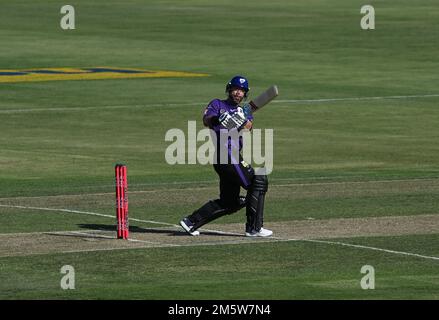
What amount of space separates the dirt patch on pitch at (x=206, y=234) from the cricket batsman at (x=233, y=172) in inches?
9.8

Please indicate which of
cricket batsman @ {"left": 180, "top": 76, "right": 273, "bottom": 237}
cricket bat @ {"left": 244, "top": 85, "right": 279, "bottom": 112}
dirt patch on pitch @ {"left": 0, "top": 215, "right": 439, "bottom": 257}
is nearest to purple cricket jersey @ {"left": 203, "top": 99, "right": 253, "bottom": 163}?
cricket batsman @ {"left": 180, "top": 76, "right": 273, "bottom": 237}

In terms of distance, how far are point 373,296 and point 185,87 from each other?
98.3 ft

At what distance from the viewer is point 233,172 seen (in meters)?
21.8

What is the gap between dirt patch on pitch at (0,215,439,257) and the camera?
2136 centimetres

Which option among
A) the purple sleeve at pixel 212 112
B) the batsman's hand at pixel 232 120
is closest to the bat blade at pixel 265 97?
the batsman's hand at pixel 232 120

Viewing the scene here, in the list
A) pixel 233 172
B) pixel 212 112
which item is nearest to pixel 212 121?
pixel 212 112

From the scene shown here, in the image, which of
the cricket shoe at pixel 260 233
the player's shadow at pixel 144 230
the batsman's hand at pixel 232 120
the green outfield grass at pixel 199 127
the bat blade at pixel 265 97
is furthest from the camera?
the player's shadow at pixel 144 230

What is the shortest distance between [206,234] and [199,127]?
1574cm

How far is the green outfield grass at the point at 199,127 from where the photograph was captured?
1930cm

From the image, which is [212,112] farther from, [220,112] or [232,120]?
[232,120]

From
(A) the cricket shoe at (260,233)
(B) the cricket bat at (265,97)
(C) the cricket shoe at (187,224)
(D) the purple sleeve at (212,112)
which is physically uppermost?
(B) the cricket bat at (265,97)

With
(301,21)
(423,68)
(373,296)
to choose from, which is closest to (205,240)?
(373,296)

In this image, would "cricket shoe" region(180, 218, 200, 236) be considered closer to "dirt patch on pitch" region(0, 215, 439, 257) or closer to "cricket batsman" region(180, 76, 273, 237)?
"cricket batsman" region(180, 76, 273, 237)

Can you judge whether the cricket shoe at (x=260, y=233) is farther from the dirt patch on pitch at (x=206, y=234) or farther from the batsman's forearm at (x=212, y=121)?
the batsman's forearm at (x=212, y=121)
